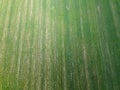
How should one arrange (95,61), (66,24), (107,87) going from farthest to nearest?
(66,24)
(95,61)
(107,87)

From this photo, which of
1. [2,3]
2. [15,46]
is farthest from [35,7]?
[15,46]

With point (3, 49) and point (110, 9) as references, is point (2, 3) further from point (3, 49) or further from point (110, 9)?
point (110, 9)

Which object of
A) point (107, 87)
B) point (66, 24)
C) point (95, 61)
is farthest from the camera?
point (66, 24)

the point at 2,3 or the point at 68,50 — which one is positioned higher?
the point at 2,3

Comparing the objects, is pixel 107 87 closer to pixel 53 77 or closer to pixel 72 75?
pixel 72 75

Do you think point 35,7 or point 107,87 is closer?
point 107,87

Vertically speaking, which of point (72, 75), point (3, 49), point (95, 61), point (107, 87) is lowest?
point (107, 87)
